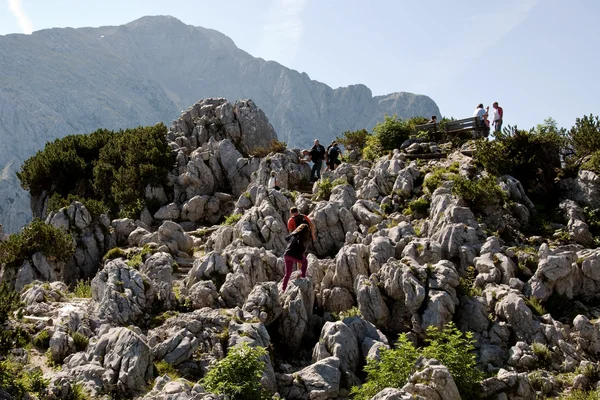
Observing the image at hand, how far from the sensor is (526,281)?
2016 centimetres

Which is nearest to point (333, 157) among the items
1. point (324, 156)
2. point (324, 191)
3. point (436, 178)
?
point (324, 156)

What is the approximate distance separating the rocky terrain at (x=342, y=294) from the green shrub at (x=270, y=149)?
9.50 meters

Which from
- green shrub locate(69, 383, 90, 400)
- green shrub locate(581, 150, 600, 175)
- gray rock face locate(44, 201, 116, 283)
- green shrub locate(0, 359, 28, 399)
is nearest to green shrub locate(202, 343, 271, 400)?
green shrub locate(69, 383, 90, 400)

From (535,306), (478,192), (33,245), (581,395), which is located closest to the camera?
(581,395)

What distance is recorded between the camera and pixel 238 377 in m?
13.1

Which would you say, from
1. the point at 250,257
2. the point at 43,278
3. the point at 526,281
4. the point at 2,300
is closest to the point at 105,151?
the point at 43,278

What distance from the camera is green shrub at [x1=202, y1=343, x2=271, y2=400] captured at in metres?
12.8

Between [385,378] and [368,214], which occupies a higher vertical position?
[368,214]

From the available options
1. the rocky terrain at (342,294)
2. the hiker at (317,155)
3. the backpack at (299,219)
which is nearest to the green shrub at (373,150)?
the hiker at (317,155)

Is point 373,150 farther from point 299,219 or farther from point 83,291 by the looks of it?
point 83,291

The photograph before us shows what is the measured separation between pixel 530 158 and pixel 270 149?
19344 millimetres

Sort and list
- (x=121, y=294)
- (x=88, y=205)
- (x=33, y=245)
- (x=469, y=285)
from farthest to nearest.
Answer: (x=88, y=205), (x=33, y=245), (x=469, y=285), (x=121, y=294)

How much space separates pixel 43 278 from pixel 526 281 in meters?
22.5

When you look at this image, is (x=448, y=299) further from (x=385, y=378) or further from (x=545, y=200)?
(x=545, y=200)
